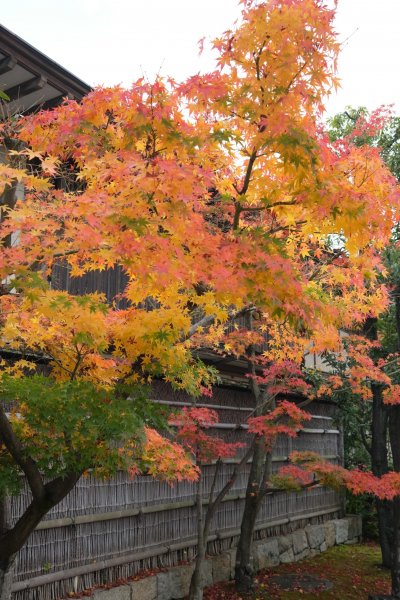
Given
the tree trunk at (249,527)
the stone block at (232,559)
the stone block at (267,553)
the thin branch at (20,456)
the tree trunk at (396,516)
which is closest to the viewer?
the thin branch at (20,456)

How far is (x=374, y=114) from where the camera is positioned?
8.92 m

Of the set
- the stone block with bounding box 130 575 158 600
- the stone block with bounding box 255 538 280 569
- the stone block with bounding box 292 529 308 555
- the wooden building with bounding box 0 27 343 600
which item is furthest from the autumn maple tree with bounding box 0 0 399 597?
the stone block with bounding box 292 529 308 555

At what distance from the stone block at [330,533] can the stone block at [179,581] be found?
635 cm

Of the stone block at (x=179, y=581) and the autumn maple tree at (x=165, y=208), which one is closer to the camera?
the autumn maple tree at (x=165, y=208)

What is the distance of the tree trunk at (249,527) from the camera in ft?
34.5

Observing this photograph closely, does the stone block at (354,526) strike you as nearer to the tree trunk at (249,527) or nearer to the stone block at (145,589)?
the tree trunk at (249,527)

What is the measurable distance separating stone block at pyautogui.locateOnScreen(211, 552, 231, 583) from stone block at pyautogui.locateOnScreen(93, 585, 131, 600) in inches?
95.5

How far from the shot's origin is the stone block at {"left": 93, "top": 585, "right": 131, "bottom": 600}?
8.09m

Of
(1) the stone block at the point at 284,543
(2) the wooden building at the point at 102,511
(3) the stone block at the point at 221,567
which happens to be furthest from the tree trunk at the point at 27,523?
(1) the stone block at the point at 284,543

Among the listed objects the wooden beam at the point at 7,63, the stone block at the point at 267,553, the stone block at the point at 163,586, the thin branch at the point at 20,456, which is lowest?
the stone block at the point at 267,553

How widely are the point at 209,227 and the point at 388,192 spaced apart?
1679 mm

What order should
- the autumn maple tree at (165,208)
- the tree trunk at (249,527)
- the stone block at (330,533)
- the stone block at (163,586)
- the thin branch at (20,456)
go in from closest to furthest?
the autumn maple tree at (165,208)
the thin branch at (20,456)
the stone block at (163,586)
the tree trunk at (249,527)
the stone block at (330,533)

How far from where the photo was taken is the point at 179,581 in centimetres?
952

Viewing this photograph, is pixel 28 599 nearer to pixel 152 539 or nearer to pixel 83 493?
pixel 83 493
